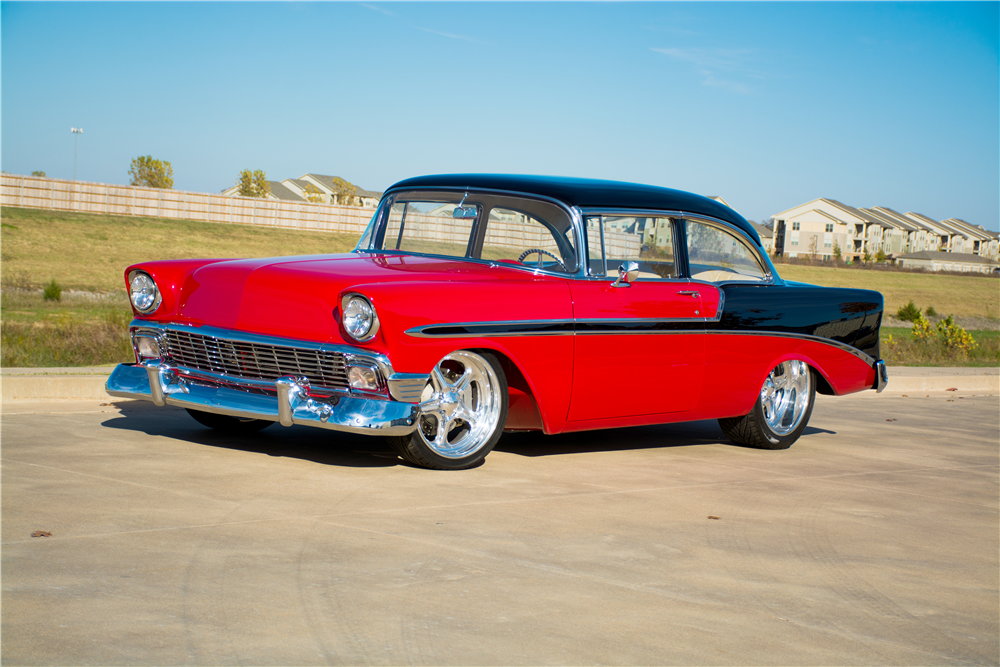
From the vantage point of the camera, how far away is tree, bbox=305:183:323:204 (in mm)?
98700

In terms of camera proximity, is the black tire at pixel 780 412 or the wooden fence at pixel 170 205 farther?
the wooden fence at pixel 170 205

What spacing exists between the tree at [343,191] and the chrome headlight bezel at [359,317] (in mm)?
95836

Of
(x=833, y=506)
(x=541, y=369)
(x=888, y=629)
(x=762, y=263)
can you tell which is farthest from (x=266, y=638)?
(x=762, y=263)

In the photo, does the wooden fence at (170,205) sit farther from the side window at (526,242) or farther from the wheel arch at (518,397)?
the wheel arch at (518,397)

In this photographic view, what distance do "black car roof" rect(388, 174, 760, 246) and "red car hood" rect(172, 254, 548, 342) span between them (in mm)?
684

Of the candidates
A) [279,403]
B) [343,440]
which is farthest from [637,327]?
[279,403]

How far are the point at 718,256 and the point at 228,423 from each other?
349 centimetres

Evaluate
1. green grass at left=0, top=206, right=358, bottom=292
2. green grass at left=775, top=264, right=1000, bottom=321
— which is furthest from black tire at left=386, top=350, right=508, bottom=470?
green grass at left=775, top=264, right=1000, bottom=321

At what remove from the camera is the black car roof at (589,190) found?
6.48 meters

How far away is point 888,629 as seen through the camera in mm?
→ 3426

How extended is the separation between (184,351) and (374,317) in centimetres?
135

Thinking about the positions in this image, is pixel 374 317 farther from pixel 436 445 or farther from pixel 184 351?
pixel 184 351

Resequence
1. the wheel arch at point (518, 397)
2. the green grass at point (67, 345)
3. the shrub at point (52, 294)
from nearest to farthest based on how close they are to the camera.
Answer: the wheel arch at point (518, 397), the green grass at point (67, 345), the shrub at point (52, 294)

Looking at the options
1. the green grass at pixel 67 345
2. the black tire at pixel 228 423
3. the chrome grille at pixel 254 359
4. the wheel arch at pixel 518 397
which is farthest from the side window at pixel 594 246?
the green grass at pixel 67 345
